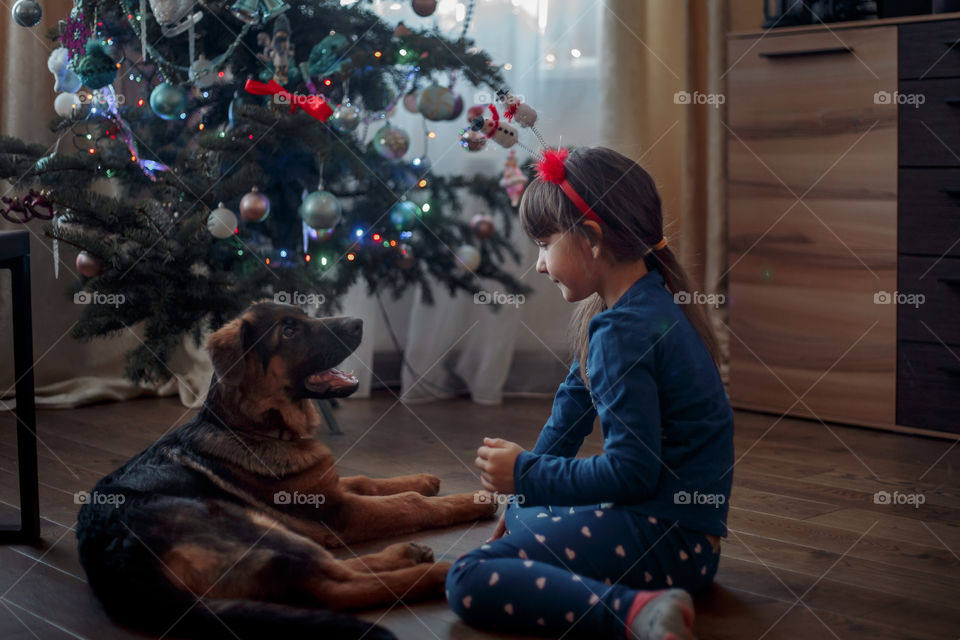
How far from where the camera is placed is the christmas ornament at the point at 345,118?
2.57 metres

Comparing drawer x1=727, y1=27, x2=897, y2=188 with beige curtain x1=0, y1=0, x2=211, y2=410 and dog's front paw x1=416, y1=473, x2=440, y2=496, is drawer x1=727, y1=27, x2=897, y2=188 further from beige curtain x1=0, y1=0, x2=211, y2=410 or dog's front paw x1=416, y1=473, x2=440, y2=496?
beige curtain x1=0, y1=0, x2=211, y2=410

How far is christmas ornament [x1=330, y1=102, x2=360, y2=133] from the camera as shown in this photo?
257 cm

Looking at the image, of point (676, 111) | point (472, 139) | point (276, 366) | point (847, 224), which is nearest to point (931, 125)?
point (847, 224)

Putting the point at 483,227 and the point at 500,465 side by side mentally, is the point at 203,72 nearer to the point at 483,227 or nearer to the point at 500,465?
the point at 483,227

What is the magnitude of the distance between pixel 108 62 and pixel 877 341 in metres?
2.19

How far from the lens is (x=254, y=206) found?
2457mm

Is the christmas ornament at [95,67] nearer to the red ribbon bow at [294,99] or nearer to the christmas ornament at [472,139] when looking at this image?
the red ribbon bow at [294,99]

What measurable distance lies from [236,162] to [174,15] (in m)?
0.37

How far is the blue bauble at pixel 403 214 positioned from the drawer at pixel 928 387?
1410 millimetres

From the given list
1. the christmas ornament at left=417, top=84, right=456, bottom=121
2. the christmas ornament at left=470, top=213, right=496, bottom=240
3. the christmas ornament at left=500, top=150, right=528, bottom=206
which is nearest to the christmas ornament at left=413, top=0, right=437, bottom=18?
the christmas ornament at left=417, top=84, right=456, bottom=121

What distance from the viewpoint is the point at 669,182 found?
11.9ft

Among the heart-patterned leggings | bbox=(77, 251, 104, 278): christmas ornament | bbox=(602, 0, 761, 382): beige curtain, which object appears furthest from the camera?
bbox=(602, 0, 761, 382): beige curtain

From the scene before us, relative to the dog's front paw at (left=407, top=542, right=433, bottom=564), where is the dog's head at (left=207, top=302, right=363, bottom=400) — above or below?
above

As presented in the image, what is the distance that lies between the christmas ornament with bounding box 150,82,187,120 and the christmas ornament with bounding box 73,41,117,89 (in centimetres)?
12
